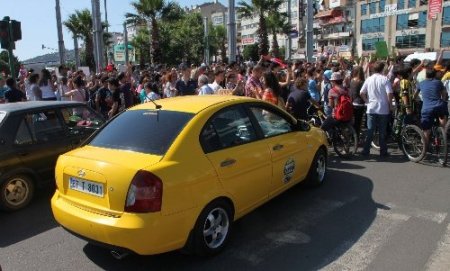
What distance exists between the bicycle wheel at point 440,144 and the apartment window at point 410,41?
5637 cm

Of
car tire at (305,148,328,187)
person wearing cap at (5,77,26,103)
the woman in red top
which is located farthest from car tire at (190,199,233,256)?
person wearing cap at (5,77,26,103)

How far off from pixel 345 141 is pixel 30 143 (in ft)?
18.3

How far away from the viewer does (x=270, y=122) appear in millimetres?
5246

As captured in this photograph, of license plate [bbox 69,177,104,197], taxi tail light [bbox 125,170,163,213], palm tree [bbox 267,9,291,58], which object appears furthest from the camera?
palm tree [bbox 267,9,291,58]

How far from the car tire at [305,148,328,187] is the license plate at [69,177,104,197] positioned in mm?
3227

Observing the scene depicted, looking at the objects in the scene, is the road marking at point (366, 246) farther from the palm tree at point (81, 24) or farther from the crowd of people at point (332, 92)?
the palm tree at point (81, 24)

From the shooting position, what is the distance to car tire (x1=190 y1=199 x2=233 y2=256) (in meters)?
3.96

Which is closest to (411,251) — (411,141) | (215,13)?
(411,141)

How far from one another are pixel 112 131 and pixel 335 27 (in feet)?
262

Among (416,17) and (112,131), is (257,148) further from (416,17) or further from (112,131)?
(416,17)

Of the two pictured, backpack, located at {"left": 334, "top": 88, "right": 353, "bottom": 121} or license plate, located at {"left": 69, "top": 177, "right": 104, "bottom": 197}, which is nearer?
license plate, located at {"left": 69, "top": 177, "right": 104, "bottom": 197}

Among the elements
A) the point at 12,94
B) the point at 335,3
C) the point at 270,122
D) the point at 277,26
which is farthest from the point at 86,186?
the point at 335,3

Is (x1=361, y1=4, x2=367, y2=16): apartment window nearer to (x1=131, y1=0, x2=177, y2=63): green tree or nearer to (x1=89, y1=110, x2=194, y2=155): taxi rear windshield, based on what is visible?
(x1=131, y1=0, x2=177, y2=63): green tree

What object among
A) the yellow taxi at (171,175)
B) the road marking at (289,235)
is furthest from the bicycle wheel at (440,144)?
the yellow taxi at (171,175)
